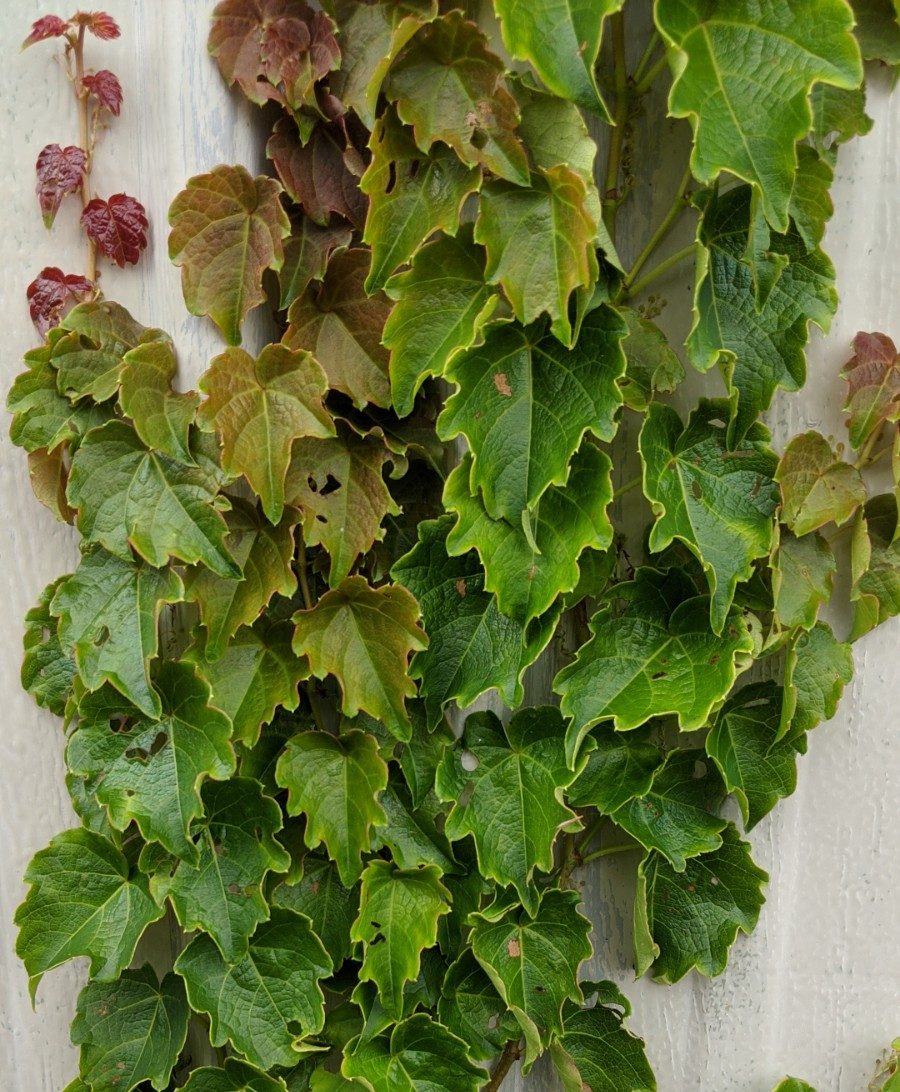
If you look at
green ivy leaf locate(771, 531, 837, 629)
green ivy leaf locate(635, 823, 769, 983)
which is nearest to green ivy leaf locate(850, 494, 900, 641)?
green ivy leaf locate(771, 531, 837, 629)

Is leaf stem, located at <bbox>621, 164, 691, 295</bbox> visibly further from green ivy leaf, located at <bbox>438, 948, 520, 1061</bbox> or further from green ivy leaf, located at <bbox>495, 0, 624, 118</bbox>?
green ivy leaf, located at <bbox>438, 948, 520, 1061</bbox>

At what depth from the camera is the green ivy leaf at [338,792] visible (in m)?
0.83

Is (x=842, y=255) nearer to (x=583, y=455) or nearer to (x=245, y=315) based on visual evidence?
(x=583, y=455)

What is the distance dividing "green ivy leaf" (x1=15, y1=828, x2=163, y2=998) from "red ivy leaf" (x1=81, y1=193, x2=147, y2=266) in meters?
0.53

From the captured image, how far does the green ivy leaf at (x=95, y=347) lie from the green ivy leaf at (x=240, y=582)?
0.16m

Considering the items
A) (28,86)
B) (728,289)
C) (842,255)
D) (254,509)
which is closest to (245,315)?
(254,509)

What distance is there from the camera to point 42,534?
0.91 meters

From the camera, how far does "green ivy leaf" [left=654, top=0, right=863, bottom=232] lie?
2.18 ft

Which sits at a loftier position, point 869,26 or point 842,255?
point 869,26

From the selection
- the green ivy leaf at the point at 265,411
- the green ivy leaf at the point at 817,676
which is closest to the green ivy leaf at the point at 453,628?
the green ivy leaf at the point at 265,411

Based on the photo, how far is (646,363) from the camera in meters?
0.83

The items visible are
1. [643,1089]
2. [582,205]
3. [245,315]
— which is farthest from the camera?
[643,1089]

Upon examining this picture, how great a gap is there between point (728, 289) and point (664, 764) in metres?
0.43

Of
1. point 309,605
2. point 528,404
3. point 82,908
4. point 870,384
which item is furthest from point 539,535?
point 82,908
